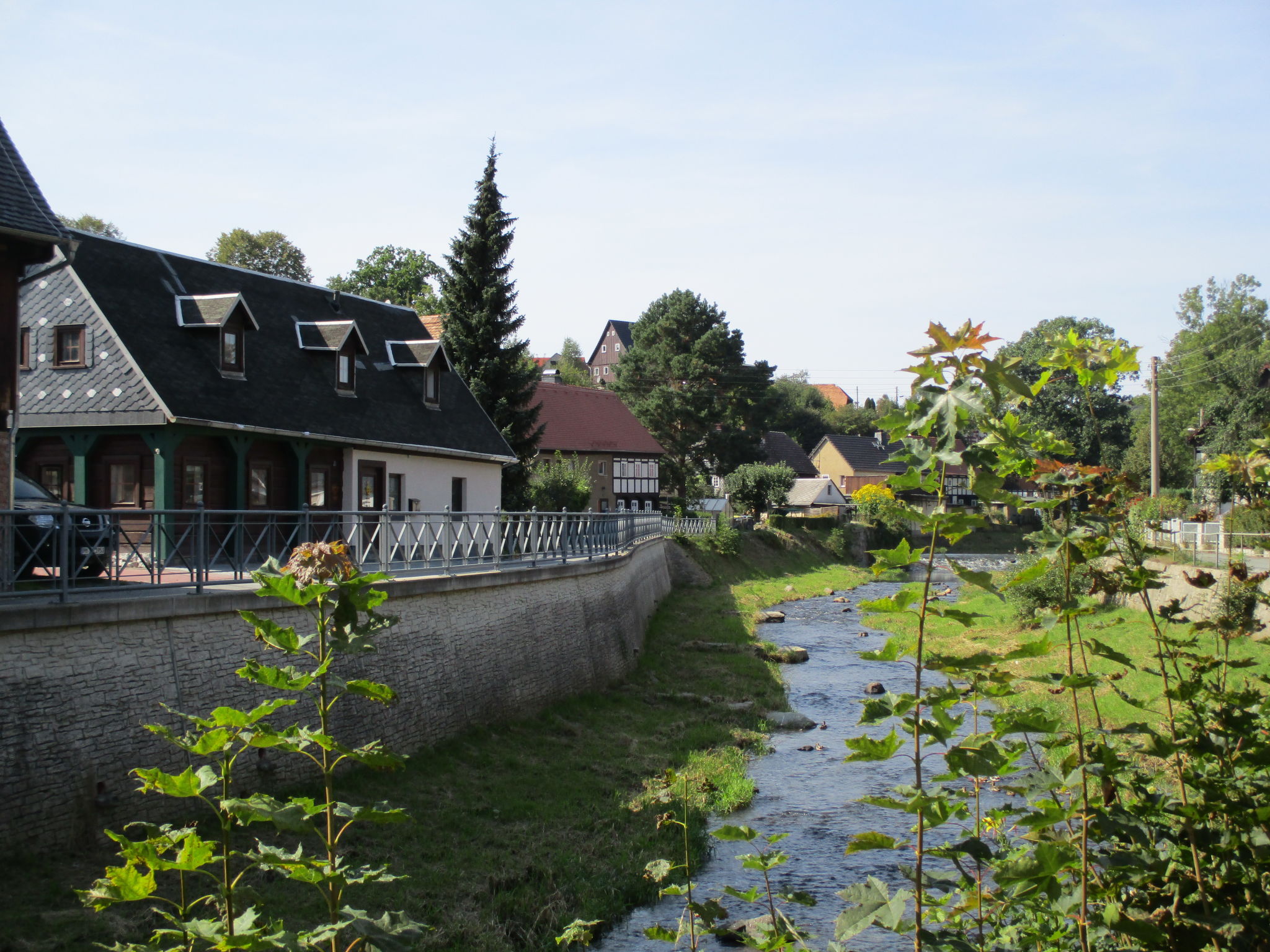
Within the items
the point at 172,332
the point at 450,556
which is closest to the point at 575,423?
the point at 172,332

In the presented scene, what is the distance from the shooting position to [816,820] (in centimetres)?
1305

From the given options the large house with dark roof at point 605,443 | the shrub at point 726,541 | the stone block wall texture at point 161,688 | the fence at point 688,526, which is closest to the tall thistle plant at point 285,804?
the stone block wall texture at point 161,688

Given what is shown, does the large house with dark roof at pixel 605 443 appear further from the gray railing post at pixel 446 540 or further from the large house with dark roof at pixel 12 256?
the large house with dark roof at pixel 12 256

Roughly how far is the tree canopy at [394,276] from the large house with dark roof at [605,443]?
27.0ft

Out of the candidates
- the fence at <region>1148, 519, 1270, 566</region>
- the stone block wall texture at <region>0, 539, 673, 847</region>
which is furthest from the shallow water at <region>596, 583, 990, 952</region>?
the fence at <region>1148, 519, 1270, 566</region>

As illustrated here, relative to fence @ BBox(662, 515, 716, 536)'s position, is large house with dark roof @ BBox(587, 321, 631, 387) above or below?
above

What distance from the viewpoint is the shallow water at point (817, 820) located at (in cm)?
988

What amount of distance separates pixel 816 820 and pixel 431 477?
54.5 ft

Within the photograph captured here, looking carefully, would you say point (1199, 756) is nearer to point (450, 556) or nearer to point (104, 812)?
point (104, 812)

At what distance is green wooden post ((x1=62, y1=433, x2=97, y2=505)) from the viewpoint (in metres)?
18.9

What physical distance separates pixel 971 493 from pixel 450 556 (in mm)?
13583

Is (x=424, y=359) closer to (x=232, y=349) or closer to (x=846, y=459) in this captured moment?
(x=232, y=349)

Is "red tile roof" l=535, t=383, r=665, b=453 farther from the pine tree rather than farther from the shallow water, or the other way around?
the shallow water

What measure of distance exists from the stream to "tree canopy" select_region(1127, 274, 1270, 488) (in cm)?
3901
